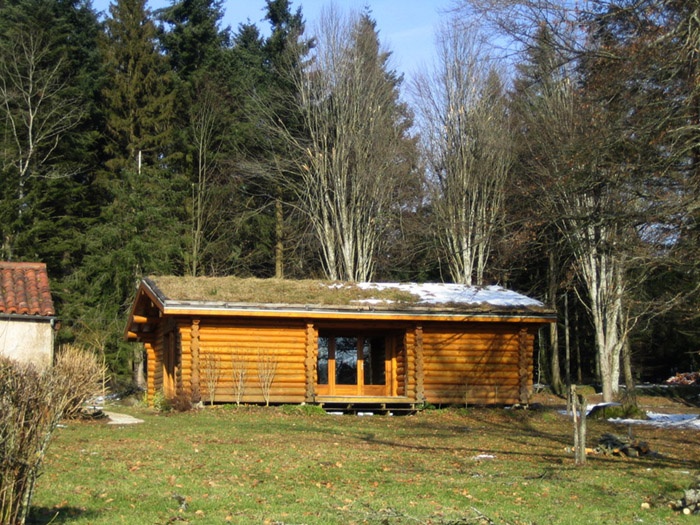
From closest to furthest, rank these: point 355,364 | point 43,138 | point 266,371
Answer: point 266,371 → point 355,364 → point 43,138

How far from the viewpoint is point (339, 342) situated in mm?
24297

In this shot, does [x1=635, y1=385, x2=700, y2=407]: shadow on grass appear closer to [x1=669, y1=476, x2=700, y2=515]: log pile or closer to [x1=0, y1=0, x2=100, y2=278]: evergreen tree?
[x1=0, y1=0, x2=100, y2=278]: evergreen tree

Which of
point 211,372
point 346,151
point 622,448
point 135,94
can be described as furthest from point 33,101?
point 622,448

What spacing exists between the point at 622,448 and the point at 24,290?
14.0m

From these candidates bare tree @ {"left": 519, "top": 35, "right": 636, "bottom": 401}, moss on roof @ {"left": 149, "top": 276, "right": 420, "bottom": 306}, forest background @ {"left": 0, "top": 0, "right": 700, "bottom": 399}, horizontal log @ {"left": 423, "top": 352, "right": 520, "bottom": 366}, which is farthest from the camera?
forest background @ {"left": 0, "top": 0, "right": 700, "bottom": 399}

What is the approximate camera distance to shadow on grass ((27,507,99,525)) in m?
7.93

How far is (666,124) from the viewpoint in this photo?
13.2m

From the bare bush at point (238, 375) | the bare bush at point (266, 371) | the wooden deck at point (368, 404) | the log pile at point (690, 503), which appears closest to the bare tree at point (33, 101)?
the bare bush at point (238, 375)

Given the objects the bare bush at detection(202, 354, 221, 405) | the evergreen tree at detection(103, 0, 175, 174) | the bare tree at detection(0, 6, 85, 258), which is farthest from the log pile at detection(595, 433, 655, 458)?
the evergreen tree at detection(103, 0, 175, 174)

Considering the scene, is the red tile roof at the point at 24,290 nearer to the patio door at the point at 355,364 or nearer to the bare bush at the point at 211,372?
the bare bush at the point at 211,372

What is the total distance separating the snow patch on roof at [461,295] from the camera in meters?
23.7

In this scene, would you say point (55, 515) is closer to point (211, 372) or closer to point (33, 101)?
point (211, 372)

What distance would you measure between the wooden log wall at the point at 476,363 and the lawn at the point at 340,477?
199 inches

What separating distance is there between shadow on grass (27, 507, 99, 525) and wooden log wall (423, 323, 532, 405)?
15380 millimetres
